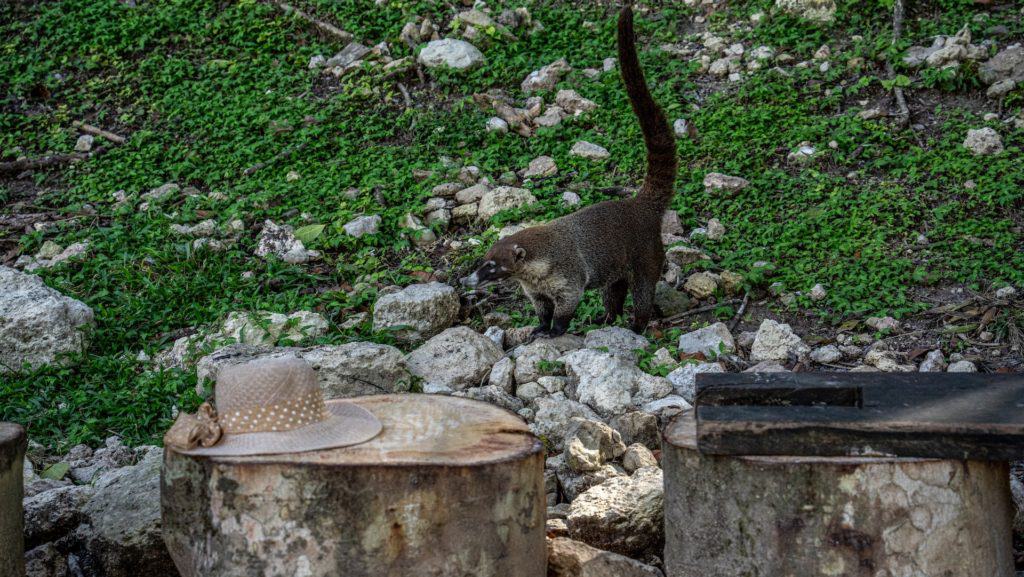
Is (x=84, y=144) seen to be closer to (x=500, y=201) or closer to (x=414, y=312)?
(x=500, y=201)

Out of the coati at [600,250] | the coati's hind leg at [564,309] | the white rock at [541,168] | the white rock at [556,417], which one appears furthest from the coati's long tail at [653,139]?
the white rock at [556,417]

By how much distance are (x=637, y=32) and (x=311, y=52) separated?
297 centimetres

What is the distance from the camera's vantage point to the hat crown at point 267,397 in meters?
2.39

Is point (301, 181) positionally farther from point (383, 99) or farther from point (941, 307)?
point (941, 307)

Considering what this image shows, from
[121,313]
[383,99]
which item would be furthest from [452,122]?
[121,313]

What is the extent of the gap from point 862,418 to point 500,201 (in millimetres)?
4628

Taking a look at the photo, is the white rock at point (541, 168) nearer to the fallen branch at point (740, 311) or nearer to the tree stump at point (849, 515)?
the fallen branch at point (740, 311)

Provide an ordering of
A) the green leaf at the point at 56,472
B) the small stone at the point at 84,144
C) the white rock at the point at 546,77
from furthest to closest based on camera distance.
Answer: the white rock at the point at 546,77 < the small stone at the point at 84,144 < the green leaf at the point at 56,472

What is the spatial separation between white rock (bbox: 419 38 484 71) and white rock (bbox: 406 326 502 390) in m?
3.95

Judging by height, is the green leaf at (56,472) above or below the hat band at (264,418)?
below

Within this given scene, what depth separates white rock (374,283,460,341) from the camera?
5.37 m

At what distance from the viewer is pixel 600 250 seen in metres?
5.95

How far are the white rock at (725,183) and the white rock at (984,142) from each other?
1.48 m

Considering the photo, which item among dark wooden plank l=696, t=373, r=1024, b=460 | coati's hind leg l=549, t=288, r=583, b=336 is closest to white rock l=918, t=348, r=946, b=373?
coati's hind leg l=549, t=288, r=583, b=336
